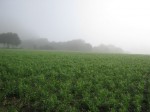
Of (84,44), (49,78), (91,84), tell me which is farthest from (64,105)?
(84,44)

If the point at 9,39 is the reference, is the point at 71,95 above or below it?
below

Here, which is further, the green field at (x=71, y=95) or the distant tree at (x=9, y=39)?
the distant tree at (x=9, y=39)

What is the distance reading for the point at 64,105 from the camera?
29.6ft

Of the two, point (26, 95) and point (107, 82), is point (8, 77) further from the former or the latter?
point (107, 82)

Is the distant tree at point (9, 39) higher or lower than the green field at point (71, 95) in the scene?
higher


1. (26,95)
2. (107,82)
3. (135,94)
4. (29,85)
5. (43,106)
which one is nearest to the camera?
(43,106)

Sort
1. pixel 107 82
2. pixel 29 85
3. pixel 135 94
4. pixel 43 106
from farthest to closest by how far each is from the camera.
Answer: pixel 107 82 < pixel 29 85 < pixel 135 94 < pixel 43 106

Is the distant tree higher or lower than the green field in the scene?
higher

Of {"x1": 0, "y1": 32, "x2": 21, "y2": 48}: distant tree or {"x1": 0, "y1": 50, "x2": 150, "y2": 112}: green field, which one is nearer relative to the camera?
{"x1": 0, "y1": 50, "x2": 150, "y2": 112}: green field

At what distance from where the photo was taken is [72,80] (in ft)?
43.3

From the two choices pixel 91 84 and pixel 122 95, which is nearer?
pixel 122 95

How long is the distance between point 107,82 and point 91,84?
1602 mm

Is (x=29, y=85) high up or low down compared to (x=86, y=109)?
up

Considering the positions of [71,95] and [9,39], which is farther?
[9,39]
